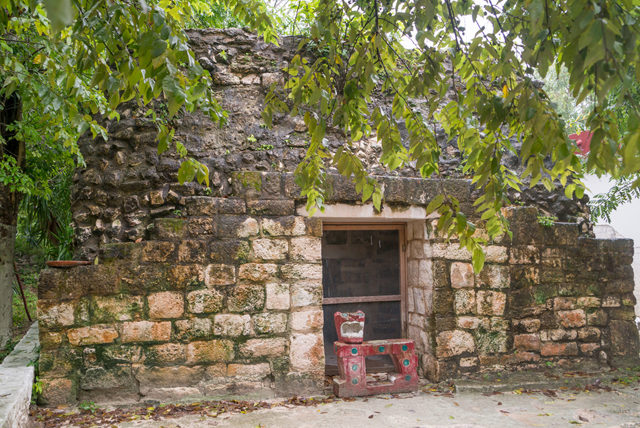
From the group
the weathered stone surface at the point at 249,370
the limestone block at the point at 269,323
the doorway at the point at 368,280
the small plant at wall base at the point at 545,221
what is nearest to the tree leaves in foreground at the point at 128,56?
the limestone block at the point at 269,323

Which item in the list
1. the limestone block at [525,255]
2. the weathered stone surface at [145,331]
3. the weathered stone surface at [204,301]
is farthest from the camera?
the limestone block at [525,255]

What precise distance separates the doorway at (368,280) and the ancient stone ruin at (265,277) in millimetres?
14

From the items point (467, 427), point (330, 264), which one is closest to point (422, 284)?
point (330, 264)

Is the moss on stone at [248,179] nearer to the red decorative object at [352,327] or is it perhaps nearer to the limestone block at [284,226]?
the limestone block at [284,226]

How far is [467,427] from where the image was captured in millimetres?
3203

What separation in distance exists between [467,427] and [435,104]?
2.25m

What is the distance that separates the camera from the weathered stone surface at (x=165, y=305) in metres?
3.51

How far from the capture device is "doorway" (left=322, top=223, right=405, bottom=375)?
4500 mm

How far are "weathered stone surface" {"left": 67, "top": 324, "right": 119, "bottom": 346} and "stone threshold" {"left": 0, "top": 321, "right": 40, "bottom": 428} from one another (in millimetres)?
325

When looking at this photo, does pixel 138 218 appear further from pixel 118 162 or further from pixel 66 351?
pixel 66 351

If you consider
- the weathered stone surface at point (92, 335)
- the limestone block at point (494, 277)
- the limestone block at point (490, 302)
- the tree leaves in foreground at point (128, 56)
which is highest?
the tree leaves in foreground at point (128, 56)

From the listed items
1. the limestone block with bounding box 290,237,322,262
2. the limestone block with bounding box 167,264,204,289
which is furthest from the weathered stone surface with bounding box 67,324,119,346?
the limestone block with bounding box 290,237,322,262

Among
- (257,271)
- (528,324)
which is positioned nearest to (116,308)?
(257,271)

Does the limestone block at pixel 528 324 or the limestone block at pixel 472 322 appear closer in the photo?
the limestone block at pixel 472 322
